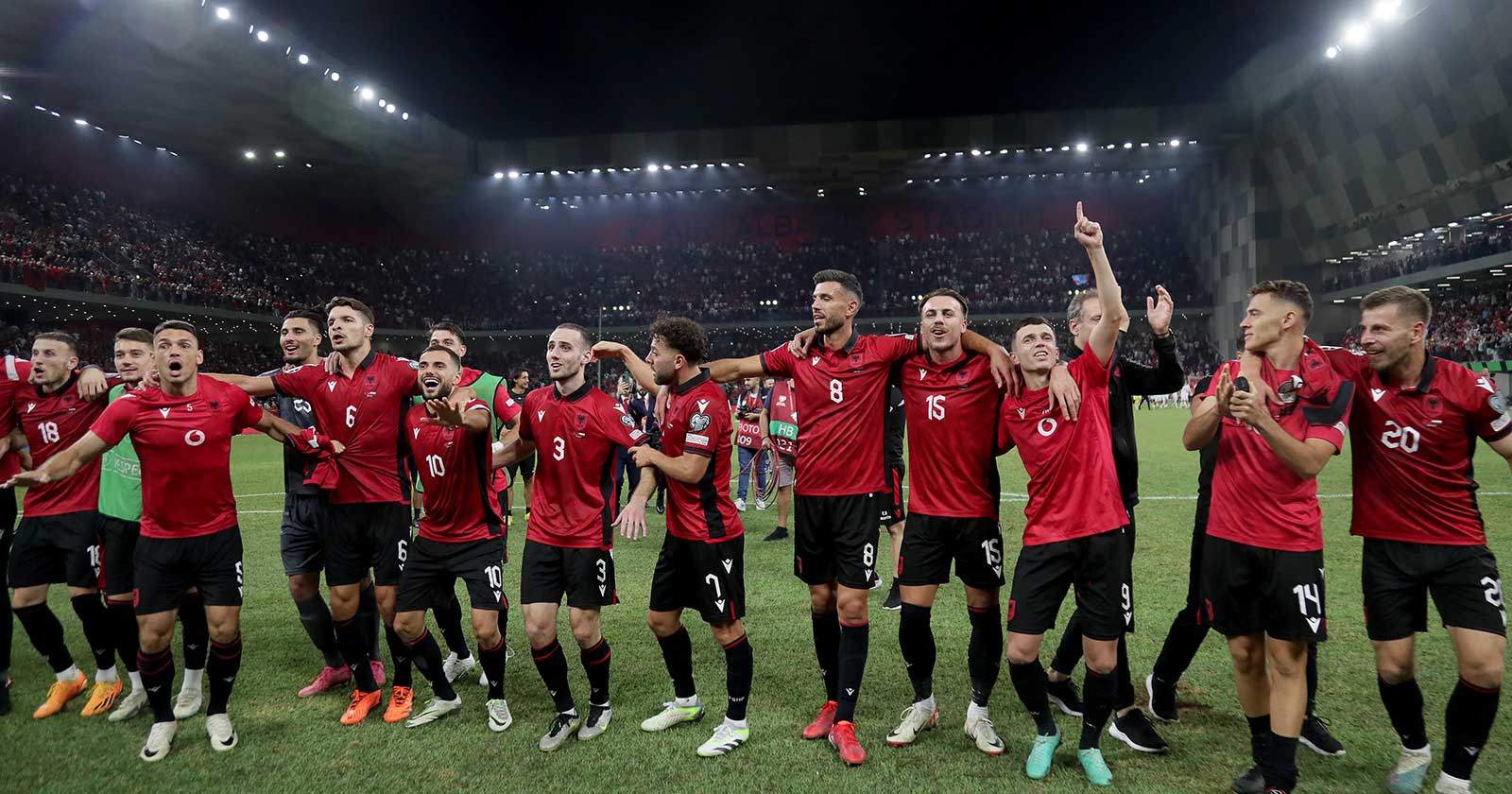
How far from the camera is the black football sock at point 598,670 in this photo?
4.86m

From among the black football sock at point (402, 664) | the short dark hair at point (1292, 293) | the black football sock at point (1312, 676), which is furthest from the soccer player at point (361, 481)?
the black football sock at point (1312, 676)

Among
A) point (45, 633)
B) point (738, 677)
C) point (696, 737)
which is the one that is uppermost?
point (45, 633)

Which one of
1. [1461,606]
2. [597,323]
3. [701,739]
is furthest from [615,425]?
[597,323]

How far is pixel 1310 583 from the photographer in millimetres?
3768

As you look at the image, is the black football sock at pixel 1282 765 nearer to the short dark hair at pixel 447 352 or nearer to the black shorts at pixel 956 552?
the black shorts at pixel 956 552

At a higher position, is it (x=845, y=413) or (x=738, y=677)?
(x=845, y=413)

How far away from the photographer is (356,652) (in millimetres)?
5238

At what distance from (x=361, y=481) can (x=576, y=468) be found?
1662 millimetres

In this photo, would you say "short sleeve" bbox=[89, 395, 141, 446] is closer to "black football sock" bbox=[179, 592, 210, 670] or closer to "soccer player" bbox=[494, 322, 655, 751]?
"black football sock" bbox=[179, 592, 210, 670]

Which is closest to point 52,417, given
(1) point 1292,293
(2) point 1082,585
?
(2) point 1082,585

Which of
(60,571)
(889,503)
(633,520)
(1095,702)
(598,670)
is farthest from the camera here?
(60,571)

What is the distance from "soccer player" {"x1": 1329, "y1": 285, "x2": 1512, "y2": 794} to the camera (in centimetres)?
384

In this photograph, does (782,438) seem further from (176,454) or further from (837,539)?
(176,454)

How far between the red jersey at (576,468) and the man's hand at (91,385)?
336 centimetres
